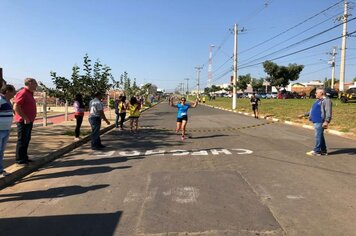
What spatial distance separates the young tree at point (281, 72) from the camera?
3262 inches

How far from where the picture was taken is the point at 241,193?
685 centimetres

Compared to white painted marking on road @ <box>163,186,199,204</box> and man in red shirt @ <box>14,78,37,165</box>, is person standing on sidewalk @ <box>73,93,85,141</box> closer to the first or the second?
man in red shirt @ <box>14,78,37,165</box>

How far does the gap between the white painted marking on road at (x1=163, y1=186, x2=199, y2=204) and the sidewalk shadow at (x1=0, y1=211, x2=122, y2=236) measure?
3.41 ft

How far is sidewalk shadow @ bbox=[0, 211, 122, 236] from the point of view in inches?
201

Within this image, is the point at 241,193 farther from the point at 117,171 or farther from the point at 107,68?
the point at 107,68

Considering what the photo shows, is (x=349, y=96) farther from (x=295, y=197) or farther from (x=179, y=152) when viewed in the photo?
(x=295, y=197)

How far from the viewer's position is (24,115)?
879 cm

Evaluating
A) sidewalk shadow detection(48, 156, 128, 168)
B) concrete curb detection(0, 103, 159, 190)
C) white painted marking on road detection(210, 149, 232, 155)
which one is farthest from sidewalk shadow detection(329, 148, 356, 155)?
concrete curb detection(0, 103, 159, 190)

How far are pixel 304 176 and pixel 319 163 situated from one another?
1772 mm

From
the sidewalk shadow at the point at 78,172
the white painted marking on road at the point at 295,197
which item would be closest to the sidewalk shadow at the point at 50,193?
the sidewalk shadow at the point at 78,172

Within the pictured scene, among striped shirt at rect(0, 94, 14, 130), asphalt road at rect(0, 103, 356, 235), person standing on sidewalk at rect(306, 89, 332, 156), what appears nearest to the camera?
asphalt road at rect(0, 103, 356, 235)

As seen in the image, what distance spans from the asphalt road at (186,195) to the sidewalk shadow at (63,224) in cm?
1

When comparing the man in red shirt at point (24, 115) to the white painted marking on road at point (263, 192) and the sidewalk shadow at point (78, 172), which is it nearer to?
the sidewalk shadow at point (78, 172)

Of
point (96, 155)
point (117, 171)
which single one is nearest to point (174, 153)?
point (96, 155)
